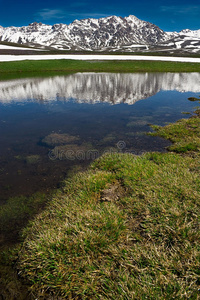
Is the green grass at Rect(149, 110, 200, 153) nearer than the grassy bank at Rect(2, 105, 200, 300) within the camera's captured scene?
No

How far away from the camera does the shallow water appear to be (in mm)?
10211

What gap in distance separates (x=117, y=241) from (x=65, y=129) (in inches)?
516

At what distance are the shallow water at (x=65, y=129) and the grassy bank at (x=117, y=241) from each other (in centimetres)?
255

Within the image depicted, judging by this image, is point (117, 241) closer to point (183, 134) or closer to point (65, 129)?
point (183, 134)

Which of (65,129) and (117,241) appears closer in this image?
(117,241)

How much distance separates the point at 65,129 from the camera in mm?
17016

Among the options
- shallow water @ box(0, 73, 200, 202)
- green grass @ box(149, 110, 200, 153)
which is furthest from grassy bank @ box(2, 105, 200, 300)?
green grass @ box(149, 110, 200, 153)

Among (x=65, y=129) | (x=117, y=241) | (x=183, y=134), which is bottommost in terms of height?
(x=117, y=241)

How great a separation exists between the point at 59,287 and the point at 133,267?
1918 millimetres

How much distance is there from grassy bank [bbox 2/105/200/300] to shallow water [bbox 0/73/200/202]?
2.55 meters

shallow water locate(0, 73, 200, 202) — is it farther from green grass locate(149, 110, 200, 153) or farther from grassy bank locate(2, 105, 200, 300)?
grassy bank locate(2, 105, 200, 300)

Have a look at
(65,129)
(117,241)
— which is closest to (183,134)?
(65,129)

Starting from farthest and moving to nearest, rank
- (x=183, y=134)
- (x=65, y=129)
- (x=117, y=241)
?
1. (x=65, y=129)
2. (x=183, y=134)
3. (x=117, y=241)

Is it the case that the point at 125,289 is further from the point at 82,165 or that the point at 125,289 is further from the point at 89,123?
the point at 89,123
